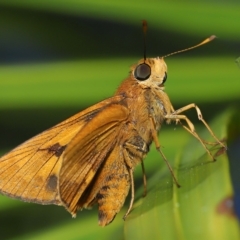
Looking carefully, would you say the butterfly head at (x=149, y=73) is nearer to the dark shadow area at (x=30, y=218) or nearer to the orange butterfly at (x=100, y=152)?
the orange butterfly at (x=100, y=152)

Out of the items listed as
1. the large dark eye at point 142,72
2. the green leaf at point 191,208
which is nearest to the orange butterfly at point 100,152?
the large dark eye at point 142,72

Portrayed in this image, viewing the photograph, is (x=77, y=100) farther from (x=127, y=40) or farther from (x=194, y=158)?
(x=194, y=158)

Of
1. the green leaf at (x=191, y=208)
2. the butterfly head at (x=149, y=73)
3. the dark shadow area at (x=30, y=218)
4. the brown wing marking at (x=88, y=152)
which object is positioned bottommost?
the dark shadow area at (x=30, y=218)

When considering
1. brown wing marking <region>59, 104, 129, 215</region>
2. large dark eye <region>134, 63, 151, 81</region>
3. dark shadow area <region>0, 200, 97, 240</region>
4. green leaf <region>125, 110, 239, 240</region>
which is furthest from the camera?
dark shadow area <region>0, 200, 97, 240</region>

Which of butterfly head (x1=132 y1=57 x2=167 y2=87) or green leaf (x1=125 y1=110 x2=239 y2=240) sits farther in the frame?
butterfly head (x1=132 y1=57 x2=167 y2=87)

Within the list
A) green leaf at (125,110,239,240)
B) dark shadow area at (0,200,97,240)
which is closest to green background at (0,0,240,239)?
dark shadow area at (0,200,97,240)

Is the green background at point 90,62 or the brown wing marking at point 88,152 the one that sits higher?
the green background at point 90,62

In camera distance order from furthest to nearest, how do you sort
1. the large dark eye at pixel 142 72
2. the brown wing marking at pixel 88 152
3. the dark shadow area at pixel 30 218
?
the dark shadow area at pixel 30 218, the large dark eye at pixel 142 72, the brown wing marking at pixel 88 152

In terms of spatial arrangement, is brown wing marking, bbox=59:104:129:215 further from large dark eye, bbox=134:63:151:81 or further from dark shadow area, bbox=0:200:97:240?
dark shadow area, bbox=0:200:97:240

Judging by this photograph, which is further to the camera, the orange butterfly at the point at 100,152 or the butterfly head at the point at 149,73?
the butterfly head at the point at 149,73
